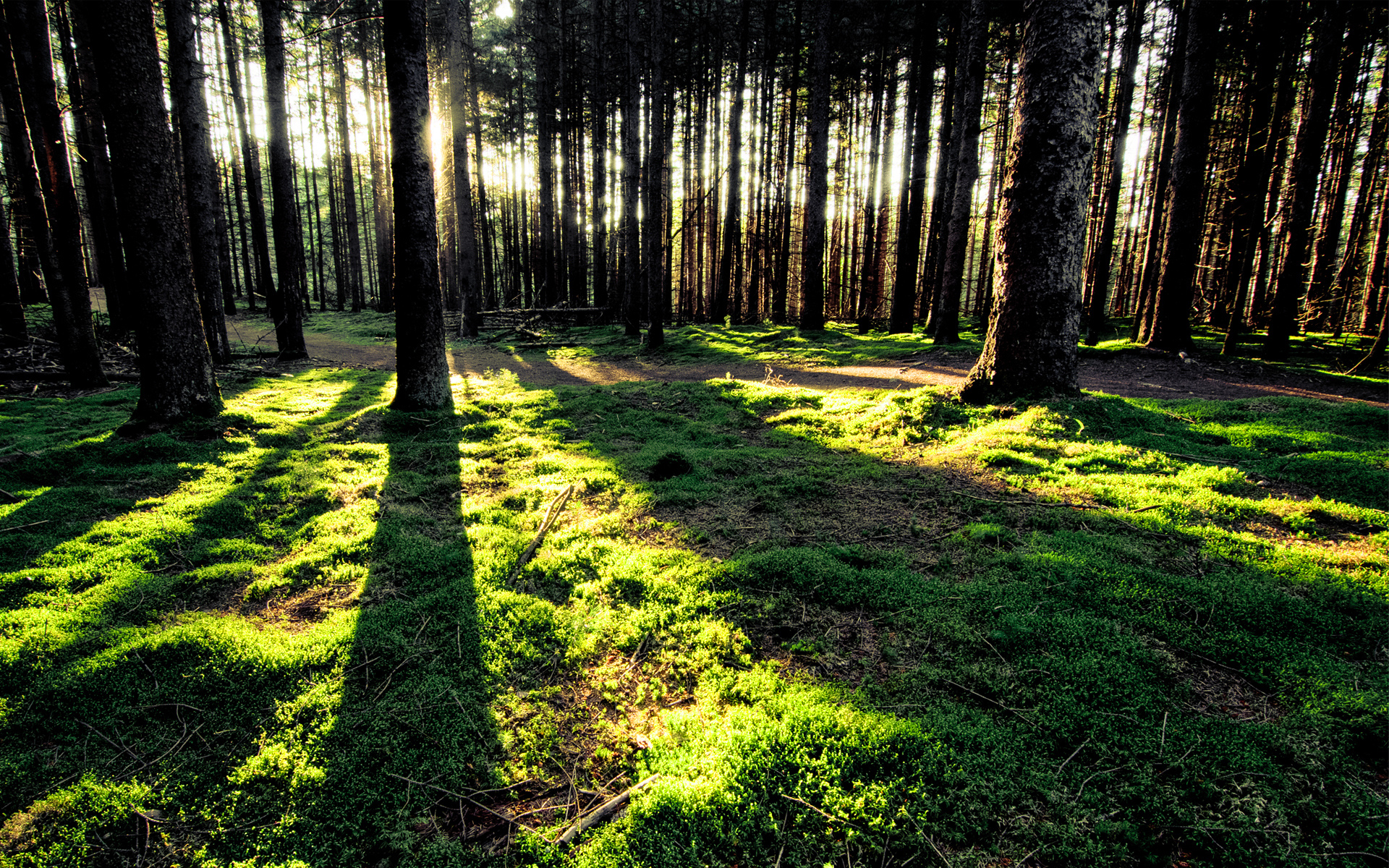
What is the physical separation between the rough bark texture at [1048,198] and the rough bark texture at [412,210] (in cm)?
676

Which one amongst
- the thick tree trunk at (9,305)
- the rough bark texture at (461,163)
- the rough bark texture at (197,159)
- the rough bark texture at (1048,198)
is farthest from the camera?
the rough bark texture at (461,163)

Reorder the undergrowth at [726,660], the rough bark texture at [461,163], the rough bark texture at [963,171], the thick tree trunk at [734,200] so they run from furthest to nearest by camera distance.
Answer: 1. the thick tree trunk at [734,200]
2. the rough bark texture at [461,163]
3. the rough bark texture at [963,171]
4. the undergrowth at [726,660]

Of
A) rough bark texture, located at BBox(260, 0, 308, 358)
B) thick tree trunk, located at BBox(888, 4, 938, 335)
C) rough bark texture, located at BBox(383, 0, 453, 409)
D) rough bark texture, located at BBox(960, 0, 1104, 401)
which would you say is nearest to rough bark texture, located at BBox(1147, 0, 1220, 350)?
thick tree trunk, located at BBox(888, 4, 938, 335)

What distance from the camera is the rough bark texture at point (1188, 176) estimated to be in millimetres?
9344

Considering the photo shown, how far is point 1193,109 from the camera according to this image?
9.54 meters

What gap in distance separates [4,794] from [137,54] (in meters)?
7.30

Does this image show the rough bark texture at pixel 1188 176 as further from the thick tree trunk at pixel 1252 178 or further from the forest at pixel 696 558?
the thick tree trunk at pixel 1252 178

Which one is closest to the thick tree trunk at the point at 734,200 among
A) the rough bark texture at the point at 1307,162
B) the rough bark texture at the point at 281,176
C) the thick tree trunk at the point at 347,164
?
the rough bark texture at the point at 281,176

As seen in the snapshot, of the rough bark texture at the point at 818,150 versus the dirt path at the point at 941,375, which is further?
the rough bark texture at the point at 818,150

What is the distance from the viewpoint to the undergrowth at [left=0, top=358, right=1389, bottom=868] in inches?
73.1

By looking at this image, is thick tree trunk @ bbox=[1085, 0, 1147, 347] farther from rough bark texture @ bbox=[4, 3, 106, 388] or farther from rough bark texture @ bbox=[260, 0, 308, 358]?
rough bark texture @ bbox=[4, 3, 106, 388]

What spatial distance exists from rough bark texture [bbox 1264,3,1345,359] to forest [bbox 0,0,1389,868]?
84mm

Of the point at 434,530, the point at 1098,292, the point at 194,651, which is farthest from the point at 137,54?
the point at 1098,292

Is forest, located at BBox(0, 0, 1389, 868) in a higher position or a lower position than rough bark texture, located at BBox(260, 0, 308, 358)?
lower
